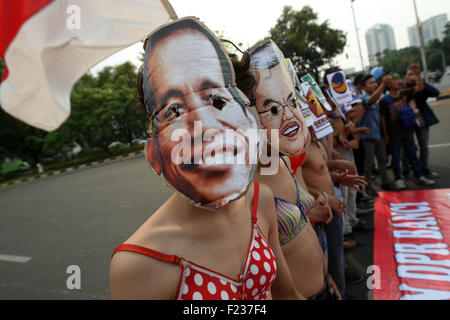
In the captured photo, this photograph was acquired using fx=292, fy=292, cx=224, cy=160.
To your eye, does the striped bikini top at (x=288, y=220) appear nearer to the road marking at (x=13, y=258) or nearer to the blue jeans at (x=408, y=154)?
the blue jeans at (x=408, y=154)

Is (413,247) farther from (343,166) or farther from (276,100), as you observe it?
(276,100)

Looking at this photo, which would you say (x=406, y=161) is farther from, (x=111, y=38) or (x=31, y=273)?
(x=31, y=273)

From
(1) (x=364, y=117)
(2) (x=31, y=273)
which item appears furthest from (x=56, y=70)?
(1) (x=364, y=117)

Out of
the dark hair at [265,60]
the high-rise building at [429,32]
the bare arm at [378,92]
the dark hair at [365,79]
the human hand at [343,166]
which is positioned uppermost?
the high-rise building at [429,32]

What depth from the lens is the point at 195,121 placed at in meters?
0.96

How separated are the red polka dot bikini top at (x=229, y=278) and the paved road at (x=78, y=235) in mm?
1846

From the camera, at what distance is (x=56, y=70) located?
2090 mm

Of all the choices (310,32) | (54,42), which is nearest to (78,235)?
(54,42)

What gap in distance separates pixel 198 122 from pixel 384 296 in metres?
2.25

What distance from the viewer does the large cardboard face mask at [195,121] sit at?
0.96 m

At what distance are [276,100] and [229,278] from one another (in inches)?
35.4

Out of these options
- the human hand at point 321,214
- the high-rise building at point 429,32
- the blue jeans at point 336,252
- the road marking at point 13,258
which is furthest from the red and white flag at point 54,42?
the high-rise building at point 429,32

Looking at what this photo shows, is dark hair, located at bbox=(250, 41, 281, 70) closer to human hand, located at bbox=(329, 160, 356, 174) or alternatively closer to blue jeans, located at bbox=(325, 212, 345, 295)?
blue jeans, located at bbox=(325, 212, 345, 295)

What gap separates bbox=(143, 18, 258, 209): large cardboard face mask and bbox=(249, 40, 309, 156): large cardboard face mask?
493 millimetres
